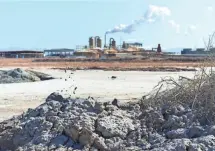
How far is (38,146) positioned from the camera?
29.1ft

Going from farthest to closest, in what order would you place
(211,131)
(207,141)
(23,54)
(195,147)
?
1. (23,54)
2. (211,131)
3. (207,141)
4. (195,147)

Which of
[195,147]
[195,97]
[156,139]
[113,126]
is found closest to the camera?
[195,147]

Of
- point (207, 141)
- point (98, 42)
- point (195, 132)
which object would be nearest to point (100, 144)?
point (195, 132)

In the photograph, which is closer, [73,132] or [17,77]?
[73,132]

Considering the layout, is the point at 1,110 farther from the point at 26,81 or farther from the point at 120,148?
the point at 26,81

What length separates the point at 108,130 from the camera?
28.4ft

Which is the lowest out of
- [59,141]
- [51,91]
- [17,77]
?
[51,91]

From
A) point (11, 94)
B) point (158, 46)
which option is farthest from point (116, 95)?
point (158, 46)

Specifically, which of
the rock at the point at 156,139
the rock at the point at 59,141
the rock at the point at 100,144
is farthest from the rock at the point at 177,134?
the rock at the point at 59,141

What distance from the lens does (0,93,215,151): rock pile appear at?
Answer: 27.2 ft

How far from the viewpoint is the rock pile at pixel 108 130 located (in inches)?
327

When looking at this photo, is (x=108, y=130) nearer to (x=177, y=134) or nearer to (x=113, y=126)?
(x=113, y=126)

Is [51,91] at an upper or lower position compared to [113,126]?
lower

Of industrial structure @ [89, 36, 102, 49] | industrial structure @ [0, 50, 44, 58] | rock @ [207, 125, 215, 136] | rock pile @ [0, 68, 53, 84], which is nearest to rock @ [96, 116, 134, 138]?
rock @ [207, 125, 215, 136]
